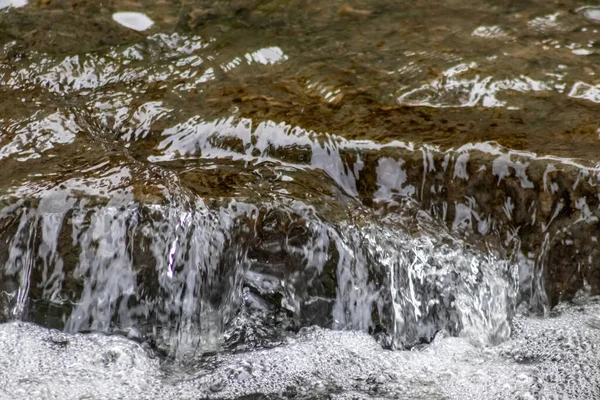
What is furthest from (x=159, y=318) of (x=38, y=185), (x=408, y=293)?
(x=408, y=293)

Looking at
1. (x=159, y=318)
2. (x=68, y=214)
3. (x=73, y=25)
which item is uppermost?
(x=73, y=25)

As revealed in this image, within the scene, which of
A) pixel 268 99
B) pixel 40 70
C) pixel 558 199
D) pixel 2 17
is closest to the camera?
pixel 558 199

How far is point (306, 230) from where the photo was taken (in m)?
2.71

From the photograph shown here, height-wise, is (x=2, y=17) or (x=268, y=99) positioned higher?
(x=2, y=17)

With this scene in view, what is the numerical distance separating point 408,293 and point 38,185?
135cm

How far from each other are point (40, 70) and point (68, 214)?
1.06 metres

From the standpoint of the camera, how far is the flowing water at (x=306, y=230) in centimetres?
261

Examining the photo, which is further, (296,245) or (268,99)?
(268,99)

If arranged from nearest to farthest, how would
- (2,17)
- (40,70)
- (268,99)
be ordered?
1. (268,99)
2. (40,70)
3. (2,17)

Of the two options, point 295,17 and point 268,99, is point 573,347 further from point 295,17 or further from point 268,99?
point 295,17

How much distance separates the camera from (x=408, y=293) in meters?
2.78

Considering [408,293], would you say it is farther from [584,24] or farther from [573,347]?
[584,24]

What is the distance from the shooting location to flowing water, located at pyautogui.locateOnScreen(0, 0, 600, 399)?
8.55 feet

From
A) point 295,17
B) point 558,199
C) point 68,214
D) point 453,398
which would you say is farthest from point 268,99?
point 453,398
